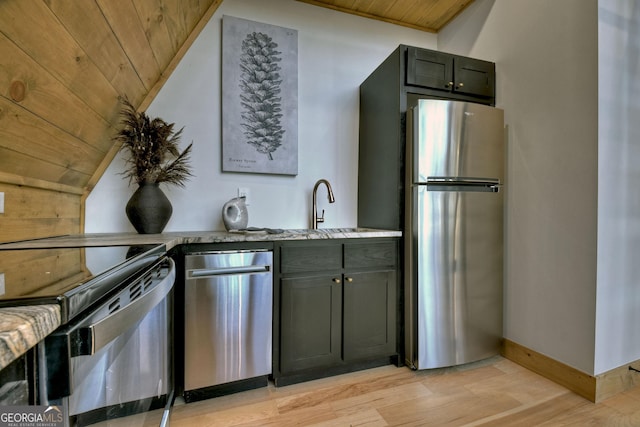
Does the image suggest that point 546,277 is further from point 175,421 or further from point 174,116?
point 174,116

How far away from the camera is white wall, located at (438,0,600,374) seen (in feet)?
5.28

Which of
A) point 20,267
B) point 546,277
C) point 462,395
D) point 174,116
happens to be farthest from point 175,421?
point 546,277

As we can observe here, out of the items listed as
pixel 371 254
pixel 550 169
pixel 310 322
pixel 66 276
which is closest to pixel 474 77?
pixel 550 169

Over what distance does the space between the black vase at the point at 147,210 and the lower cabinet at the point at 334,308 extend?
778 mm

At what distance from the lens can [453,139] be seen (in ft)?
6.17

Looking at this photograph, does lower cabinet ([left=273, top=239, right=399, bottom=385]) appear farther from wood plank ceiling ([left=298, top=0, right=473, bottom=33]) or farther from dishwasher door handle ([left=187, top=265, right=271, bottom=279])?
wood plank ceiling ([left=298, top=0, right=473, bottom=33])

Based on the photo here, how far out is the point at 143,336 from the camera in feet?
2.89

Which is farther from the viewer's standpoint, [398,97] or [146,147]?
[398,97]

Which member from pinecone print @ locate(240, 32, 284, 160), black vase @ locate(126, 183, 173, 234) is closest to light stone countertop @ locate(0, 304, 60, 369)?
black vase @ locate(126, 183, 173, 234)

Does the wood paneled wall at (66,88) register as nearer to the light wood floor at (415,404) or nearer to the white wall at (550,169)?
the light wood floor at (415,404)

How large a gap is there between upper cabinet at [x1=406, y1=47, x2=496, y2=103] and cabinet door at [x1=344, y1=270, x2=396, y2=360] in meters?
1.36

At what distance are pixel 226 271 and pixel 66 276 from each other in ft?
3.24

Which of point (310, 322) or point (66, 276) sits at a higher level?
point (66, 276)

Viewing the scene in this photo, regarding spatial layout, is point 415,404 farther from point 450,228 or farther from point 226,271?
point 226,271
